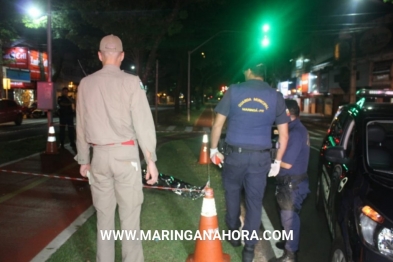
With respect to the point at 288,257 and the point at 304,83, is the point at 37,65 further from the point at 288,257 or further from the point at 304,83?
the point at 288,257

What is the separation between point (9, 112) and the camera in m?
27.0

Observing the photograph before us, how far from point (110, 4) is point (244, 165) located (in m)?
16.5

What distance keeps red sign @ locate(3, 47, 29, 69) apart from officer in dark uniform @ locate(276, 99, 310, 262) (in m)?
36.8

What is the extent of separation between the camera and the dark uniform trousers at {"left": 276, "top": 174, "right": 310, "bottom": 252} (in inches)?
183

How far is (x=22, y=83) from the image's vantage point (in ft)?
137

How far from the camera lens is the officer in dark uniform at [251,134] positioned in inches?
176

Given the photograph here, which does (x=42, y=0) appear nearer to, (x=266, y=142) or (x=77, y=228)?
(x=77, y=228)

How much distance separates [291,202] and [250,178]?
20.9 inches

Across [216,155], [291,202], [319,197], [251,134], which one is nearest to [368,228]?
[291,202]

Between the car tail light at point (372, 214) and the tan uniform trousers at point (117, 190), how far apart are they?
1.79m

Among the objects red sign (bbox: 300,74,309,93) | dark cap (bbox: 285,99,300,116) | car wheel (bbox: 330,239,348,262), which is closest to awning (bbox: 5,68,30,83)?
red sign (bbox: 300,74,309,93)

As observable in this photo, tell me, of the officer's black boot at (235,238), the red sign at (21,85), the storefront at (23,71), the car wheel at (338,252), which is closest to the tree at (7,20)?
the storefront at (23,71)

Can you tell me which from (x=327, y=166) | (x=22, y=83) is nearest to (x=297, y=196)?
(x=327, y=166)

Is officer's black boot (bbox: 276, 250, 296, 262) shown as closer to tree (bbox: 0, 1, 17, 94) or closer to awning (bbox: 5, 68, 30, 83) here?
tree (bbox: 0, 1, 17, 94)
